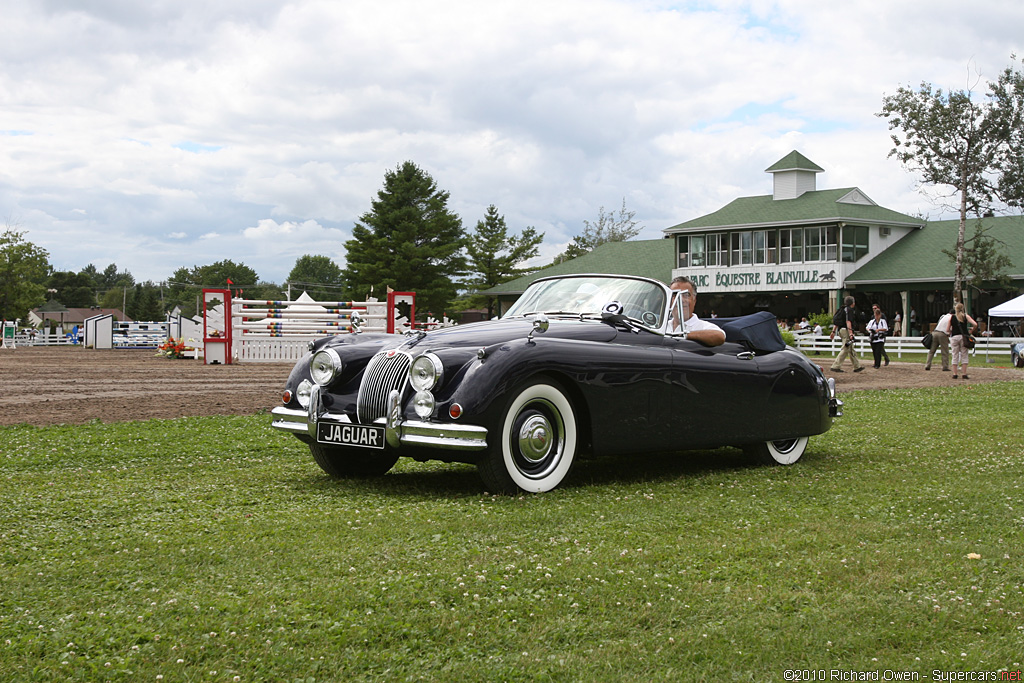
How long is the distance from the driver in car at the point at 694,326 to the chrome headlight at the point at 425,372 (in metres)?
2.18

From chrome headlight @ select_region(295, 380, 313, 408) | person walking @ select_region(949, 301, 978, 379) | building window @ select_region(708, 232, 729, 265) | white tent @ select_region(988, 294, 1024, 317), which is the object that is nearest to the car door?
chrome headlight @ select_region(295, 380, 313, 408)

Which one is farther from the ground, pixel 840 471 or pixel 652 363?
pixel 652 363

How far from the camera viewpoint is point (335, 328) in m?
28.9

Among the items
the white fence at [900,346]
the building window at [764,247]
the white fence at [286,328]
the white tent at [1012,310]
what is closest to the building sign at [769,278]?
the building window at [764,247]

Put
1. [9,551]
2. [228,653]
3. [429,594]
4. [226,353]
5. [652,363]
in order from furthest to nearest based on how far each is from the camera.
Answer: [226,353]
[652,363]
[9,551]
[429,594]
[228,653]

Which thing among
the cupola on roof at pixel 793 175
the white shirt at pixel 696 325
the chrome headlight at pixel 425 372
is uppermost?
the cupola on roof at pixel 793 175

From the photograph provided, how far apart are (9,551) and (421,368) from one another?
2587mm

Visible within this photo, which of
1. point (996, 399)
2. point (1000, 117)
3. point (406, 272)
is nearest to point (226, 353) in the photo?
point (996, 399)

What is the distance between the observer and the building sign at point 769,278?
168ft

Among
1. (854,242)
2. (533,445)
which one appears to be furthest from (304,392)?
(854,242)

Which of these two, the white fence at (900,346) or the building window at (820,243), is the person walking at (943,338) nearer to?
the white fence at (900,346)

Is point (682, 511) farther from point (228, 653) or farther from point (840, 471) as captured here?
point (228, 653)

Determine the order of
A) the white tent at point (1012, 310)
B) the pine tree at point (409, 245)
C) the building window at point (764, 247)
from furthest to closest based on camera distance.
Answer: the pine tree at point (409, 245), the building window at point (764, 247), the white tent at point (1012, 310)

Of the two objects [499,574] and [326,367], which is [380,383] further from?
[499,574]
